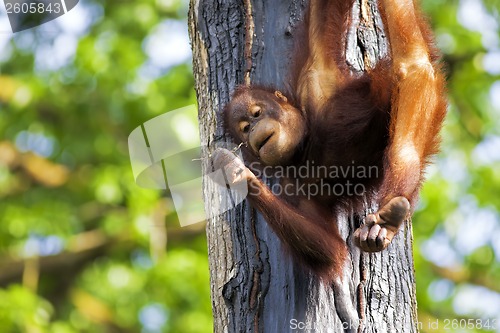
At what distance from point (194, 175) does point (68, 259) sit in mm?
4942

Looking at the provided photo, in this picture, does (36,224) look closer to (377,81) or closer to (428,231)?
(428,231)

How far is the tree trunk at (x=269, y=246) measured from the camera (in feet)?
10.3

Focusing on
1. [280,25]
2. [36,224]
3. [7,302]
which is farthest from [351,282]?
[36,224]

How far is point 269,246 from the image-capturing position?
10.8ft

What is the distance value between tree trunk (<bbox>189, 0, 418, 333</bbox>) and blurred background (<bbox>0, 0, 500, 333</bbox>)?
4129 mm

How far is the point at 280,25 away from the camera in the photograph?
11.7 ft

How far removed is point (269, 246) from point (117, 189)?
5.04m

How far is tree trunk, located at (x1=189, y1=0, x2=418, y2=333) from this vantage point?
314cm
